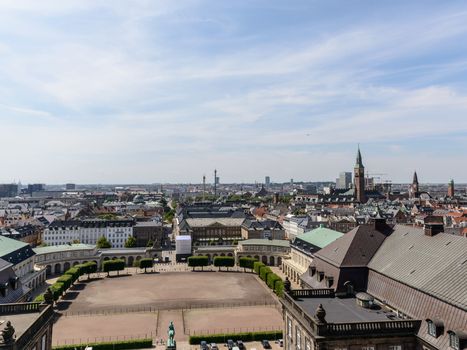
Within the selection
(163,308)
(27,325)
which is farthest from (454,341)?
(163,308)

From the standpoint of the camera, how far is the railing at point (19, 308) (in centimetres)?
4656

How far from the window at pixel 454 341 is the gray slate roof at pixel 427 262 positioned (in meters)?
2.44

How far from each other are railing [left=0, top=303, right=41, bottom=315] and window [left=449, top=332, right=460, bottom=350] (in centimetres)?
4064

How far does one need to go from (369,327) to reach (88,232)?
149 meters

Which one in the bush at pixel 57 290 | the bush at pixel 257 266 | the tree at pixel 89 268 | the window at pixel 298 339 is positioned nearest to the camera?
the window at pixel 298 339

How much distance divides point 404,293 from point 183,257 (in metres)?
107

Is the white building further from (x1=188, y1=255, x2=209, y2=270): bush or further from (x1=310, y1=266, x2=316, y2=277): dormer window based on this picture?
(x1=310, y1=266, x2=316, y2=277): dormer window

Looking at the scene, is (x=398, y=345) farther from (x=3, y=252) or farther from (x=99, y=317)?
(x=3, y=252)

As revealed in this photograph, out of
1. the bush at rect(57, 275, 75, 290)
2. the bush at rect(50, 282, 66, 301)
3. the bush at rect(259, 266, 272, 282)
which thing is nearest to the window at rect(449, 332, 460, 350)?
the bush at rect(259, 266, 272, 282)

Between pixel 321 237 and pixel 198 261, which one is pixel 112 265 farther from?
pixel 321 237

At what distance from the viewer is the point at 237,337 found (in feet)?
219

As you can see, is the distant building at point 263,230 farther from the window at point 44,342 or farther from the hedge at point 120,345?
the window at point 44,342

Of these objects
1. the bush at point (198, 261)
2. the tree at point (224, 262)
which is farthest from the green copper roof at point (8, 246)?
the tree at point (224, 262)

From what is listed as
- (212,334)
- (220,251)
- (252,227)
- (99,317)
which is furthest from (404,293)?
(252,227)
